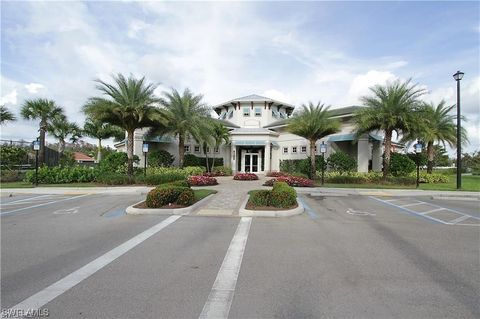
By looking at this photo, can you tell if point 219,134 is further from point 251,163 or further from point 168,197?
point 168,197

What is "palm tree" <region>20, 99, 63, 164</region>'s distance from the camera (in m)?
26.3

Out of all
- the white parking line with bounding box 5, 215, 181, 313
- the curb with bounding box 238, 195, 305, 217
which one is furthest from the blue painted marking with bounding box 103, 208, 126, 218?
the curb with bounding box 238, 195, 305, 217

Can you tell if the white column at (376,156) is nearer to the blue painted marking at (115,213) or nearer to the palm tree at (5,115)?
the blue painted marking at (115,213)

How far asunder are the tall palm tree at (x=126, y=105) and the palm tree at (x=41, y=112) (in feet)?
27.9

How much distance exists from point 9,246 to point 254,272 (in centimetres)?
559

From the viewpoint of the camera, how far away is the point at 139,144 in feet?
97.9

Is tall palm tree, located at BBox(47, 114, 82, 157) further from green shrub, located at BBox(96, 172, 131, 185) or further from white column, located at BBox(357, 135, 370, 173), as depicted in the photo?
white column, located at BBox(357, 135, 370, 173)

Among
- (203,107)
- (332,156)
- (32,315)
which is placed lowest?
(32,315)

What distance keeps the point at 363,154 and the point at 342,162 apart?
282 centimetres

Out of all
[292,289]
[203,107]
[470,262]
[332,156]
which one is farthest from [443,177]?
[292,289]

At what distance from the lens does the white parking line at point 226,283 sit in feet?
12.3

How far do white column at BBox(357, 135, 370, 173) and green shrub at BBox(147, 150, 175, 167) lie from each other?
709 inches

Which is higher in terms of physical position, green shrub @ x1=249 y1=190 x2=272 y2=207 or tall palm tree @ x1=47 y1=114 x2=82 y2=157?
tall palm tree @ x1=47 y1=114 x2=82 y2=157

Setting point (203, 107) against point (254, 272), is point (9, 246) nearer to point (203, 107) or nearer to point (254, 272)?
point (254, 272)
